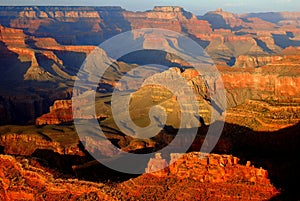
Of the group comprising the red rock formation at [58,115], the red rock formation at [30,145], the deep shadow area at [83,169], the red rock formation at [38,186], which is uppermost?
the red rock formation at [38,186]

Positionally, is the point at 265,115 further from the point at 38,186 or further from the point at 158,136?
the point at 38,186

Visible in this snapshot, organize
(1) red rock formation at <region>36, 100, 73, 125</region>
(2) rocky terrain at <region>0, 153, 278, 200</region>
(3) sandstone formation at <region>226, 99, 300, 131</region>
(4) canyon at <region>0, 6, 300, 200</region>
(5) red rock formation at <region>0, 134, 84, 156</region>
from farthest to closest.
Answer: (1) red rock formation at <region>36, 100, 73, 125</region> → (5) red rock formation at <region>0, 134, 84, 156</region> → (3) sandstone formation at <region>226, 99, 300, 131</region> → (4) canyon at <region>0, 6, 300, 200</region> → (2) rocky terrain at <region>0, 153, 278, 200</region>

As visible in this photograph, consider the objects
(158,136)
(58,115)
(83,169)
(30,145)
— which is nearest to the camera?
(83,169)

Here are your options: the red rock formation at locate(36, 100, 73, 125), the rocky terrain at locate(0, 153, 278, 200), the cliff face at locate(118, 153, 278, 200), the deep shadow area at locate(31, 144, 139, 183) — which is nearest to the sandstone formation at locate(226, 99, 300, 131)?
the deep shadow area at locate(31, 144, 139, 183)

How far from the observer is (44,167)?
41.5 meters

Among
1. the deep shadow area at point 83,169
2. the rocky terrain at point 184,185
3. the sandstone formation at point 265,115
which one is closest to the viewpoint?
the rocky terrain at point 184,185

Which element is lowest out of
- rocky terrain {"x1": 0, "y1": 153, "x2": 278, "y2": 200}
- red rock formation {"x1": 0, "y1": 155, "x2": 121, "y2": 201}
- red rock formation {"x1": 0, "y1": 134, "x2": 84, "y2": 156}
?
red rock formation {"x1": 0, "y1": 134, "x2": 84, "y2": 156}

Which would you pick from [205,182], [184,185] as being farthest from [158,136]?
[205,182]

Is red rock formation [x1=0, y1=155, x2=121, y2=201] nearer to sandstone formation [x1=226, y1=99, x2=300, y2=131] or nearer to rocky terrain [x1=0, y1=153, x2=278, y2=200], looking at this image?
rocky terrain [x1=0, y1=153, x2=278, y2=200]

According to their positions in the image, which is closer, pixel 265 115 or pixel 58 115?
pixel 265 115

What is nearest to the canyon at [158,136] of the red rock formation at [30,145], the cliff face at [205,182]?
the cliff face at [205,182]

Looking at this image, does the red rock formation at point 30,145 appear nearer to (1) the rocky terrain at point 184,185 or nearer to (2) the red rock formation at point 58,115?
(2) the red rock formation at point 58,115

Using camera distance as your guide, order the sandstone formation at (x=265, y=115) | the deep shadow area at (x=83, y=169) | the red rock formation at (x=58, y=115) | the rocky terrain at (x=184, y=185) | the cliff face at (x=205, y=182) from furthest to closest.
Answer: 1. the red rock formation at (x=58, y=115)
2. the sandstone formation at (x=265, y=115)
3. the deep shadow area at (x=83, y=169)
4. the rocky terrain at (x=184, y=185)
5. the cliff face at (x=205, y=182)

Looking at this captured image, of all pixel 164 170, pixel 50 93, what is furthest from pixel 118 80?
pixel 164 170
